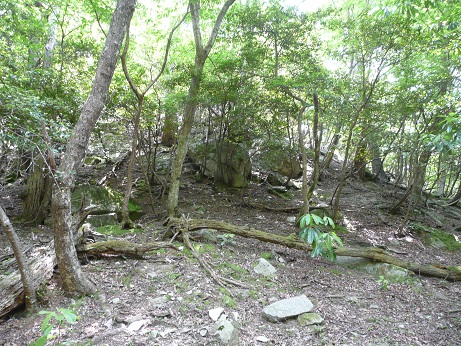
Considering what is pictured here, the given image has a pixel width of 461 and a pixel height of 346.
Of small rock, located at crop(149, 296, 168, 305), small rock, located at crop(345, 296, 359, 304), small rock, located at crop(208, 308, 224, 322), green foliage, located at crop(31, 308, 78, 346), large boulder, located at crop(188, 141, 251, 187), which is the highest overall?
large boulder, located at crop(188, 141, 251, 187)

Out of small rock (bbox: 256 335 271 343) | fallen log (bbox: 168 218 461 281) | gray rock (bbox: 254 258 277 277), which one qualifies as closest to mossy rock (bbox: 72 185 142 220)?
fallen log (bbox: 168 218 461 281)

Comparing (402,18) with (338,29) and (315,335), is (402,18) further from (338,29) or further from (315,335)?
(315,335)

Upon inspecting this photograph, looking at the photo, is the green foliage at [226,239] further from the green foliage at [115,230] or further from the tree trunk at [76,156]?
the tree trunk at [76,156]

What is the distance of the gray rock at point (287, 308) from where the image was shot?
13.2ft

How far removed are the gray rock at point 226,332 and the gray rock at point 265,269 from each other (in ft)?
6.06

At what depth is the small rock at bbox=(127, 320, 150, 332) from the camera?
3.43 metres

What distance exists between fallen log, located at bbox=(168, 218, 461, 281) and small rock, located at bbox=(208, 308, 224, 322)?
2.81 metres

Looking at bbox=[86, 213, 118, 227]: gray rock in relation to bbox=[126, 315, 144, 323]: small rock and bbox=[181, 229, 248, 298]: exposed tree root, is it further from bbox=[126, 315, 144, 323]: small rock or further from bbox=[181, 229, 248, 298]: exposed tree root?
bbox=[126, 315, 144, 323]: small rock

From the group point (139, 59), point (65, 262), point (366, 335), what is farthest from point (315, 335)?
point (139, 59)

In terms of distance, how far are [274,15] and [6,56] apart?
6.03 metres

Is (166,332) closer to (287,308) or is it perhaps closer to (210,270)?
(210,270)

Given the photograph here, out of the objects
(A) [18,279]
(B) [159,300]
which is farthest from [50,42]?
(B) [159,300]

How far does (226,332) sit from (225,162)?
27.3 ft

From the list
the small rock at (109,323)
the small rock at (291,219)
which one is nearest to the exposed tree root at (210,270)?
the small rock at (109,323)
